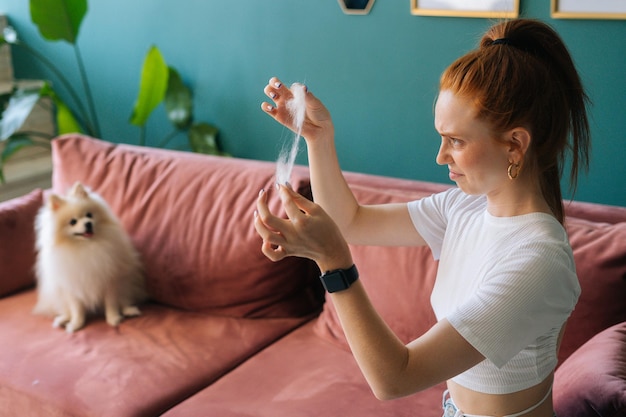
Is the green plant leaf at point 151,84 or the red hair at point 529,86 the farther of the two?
the green plant leaf at point 151,84

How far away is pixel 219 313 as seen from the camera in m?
2.42

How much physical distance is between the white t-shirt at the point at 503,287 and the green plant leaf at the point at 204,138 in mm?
1973

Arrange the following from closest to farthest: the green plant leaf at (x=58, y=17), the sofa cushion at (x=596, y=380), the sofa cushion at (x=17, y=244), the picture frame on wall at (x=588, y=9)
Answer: the sofa cushion at (x=596, y=380), the picture frame on wall at (x=588, y=9), the sofa cushion at (x=17, y=244), the green plant leaf at (x=58, y=17)

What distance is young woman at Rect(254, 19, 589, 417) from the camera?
1053mm

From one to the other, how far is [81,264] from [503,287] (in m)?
1.69

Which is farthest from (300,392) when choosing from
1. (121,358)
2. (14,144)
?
(14,144)

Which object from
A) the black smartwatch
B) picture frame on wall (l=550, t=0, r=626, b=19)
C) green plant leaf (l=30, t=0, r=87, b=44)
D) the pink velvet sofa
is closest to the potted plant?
green plant leaf (l=30, t=0, r=87, b=44)

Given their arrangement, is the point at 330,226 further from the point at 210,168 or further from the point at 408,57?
the point at 408,57

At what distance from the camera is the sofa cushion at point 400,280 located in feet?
6.40

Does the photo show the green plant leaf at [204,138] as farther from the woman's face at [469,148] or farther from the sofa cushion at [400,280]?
the woman's face at [469,148]

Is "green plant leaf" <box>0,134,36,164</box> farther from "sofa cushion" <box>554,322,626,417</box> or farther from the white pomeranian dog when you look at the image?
"sofa cushion" <box>554,322,626,417</box>

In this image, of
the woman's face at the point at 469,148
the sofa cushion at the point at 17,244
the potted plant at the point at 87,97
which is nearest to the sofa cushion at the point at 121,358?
the sofa cushion at the point at 17,244

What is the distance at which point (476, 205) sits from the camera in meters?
1.37

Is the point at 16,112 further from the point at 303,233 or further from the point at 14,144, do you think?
the point at 303,233
